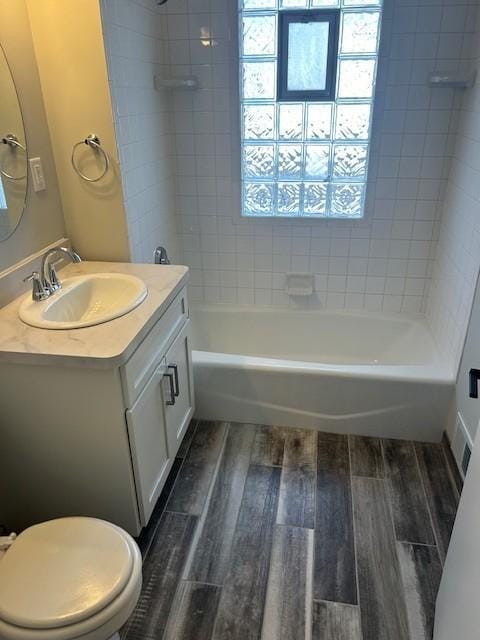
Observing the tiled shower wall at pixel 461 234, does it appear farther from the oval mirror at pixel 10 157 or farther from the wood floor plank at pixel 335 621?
the oval mirror at pixel 10 157

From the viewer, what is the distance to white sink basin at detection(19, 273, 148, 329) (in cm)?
158

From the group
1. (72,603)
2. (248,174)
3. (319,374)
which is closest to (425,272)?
(319,374)

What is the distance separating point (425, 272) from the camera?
8.71 ft

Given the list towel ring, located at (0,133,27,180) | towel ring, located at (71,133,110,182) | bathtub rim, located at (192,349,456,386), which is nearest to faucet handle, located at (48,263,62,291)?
towel ring, located at (0,133,27,180)

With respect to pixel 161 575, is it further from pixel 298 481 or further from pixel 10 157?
pixel 10 157

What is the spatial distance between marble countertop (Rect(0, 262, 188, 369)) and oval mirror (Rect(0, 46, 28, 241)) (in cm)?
31

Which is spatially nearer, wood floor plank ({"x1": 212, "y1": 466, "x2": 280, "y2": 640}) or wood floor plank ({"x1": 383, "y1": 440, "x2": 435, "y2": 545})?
wood floor plank ({"x1": 212, "y1": 466, "x2": 280, "y2": 640})

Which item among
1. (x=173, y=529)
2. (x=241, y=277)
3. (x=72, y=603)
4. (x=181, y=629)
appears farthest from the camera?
(x=241, y=277)

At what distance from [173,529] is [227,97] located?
6.92 ft

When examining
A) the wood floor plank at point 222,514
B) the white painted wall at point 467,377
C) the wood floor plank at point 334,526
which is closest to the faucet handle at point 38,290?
the wood floor plank at point 222,514

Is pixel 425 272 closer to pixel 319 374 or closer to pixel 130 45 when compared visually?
pixel 319 374

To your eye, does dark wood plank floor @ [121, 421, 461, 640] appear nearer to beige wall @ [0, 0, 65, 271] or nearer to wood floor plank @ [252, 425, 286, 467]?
wood floor plank @ [252, 425, 286, 467]

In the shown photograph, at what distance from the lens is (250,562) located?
1650mm

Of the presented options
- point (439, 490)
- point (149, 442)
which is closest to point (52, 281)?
point (149, 442)
